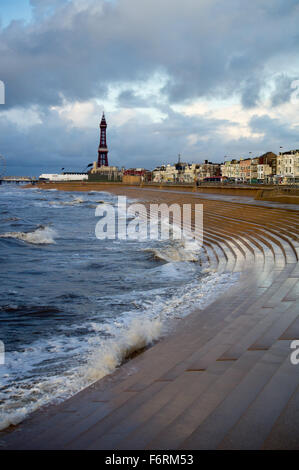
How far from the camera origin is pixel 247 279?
7.46 m

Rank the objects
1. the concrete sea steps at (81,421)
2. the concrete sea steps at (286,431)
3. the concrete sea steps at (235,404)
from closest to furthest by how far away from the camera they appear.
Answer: the concrete sea steps at (286,431)
the concrete sea steps at (235,404)
the concrete sea steps at (81,421)

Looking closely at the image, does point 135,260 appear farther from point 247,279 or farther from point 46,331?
point 46,331

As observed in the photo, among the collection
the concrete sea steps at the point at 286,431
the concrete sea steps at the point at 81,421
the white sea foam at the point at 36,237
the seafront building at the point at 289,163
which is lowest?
the concrete sea steps at the point at 81,421

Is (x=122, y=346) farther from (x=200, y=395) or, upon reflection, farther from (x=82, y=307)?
(x=82, y=307)

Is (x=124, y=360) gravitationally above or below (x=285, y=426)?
below

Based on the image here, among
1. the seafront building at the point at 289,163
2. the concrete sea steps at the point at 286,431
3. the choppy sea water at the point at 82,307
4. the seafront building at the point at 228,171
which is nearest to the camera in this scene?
the concrete sea steps at the point at 286,431

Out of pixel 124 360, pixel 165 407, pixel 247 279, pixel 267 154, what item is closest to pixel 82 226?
pixel 247 279

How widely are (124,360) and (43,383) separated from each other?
93 cm

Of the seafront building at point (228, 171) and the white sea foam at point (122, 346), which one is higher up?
the seafront building at point (228, 171)

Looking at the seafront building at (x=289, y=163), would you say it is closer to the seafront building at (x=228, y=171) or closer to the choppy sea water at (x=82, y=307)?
the seafront building at (x=228, y=171)

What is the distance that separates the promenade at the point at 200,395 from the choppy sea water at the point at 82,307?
1.31 feet

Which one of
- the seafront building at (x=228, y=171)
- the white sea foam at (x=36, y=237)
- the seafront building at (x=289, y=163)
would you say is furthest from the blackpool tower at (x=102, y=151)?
the white sea foam at (x=36, y=237)

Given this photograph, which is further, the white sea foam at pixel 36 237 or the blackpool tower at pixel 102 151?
the blackpool tower at pixel 102 151

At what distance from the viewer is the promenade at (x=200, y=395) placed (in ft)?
8.12
